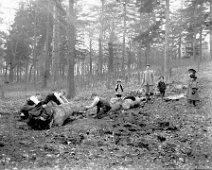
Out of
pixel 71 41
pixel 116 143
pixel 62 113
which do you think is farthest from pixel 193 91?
pixel 71 41

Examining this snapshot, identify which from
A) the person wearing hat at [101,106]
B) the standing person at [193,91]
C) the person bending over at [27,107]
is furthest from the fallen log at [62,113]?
the standing person at [193,91]

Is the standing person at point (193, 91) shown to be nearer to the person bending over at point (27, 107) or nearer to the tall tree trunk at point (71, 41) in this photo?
the person bending over at point (27, 107)

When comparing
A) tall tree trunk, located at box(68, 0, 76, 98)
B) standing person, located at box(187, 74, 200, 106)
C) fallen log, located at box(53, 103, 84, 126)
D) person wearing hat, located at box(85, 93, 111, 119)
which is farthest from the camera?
tall tree trunk, located at box(68, 0, 76, 98)

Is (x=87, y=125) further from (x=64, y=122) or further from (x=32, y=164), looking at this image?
(x=32, y=164)

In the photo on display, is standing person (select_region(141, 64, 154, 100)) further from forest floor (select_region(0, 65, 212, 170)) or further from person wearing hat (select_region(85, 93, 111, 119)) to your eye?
person wearing hat (select_region(85, 93, 111, 119))

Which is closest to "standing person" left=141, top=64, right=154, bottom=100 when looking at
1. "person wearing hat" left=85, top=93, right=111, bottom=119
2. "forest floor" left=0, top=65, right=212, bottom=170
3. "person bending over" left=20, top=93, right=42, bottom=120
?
"forest floor" left=0, top=65, right=212, bottom=170

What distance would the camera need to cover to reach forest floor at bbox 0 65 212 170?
5809 millimetres

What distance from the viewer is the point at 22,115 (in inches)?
385

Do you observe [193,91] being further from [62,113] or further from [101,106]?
[62,113]

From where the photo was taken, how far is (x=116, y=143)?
7.17m

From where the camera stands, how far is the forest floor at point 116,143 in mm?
5809

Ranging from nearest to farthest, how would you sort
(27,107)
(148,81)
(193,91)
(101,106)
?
(27,107) < (101,106) < (193,91) < (148,81)

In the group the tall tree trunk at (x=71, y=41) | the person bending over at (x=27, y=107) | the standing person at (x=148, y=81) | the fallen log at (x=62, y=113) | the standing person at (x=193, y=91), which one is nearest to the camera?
the fallen log at (x=62, y=113)

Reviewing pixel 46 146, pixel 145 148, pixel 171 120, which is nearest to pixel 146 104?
pixel 171 120
